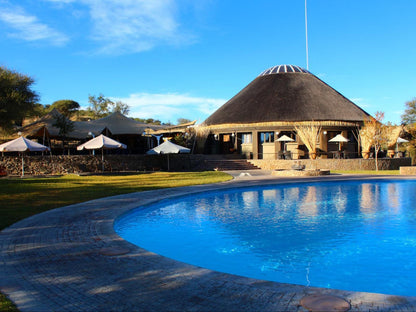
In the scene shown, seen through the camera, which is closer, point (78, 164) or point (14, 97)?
point (78, 164)

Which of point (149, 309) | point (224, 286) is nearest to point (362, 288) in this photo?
point (224, 286)

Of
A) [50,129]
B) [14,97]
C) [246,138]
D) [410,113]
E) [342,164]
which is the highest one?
[410,113]

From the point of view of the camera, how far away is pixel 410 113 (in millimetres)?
47688

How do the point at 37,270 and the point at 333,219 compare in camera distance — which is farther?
the point at 333,219

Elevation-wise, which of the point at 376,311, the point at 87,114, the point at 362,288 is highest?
the point at 87,114

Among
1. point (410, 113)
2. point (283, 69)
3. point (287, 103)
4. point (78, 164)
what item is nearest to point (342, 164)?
point (287, 103)

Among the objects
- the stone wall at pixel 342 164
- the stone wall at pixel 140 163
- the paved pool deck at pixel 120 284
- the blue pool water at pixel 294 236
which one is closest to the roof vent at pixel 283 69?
the stone wall at pixel 140 163

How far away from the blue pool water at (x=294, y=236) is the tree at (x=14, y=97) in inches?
697

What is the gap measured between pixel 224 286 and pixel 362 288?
6.98 feet

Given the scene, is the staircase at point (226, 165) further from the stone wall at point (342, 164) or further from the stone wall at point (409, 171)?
the stone wall at point (409, 171)

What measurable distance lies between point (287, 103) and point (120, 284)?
94.4ft

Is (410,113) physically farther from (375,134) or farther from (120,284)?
(120,284)

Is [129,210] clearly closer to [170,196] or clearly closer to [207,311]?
[170,196]

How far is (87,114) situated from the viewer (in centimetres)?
6400
